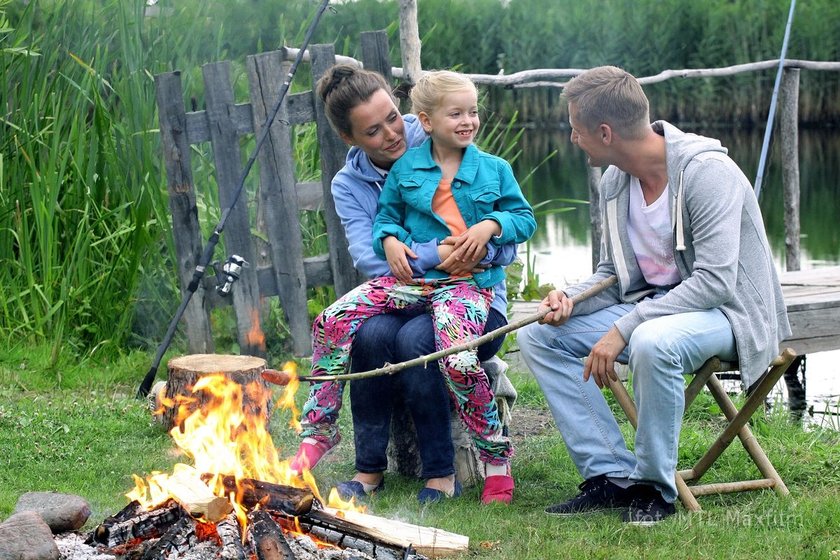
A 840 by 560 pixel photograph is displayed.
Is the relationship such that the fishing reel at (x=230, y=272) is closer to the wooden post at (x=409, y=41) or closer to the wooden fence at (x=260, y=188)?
the wooden fence at (x=260, y=188)

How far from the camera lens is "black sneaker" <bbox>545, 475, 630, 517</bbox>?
416cm

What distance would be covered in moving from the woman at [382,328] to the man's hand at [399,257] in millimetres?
19

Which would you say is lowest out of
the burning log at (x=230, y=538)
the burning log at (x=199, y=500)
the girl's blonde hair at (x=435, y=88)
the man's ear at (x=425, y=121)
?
the burning log at (x=230, y=538)

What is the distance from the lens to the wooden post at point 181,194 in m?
6.05

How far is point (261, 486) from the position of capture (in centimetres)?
362

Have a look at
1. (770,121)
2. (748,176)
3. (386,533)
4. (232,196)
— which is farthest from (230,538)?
(748,176)

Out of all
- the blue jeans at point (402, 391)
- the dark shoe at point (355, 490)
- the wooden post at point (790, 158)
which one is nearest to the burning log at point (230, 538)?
the dark shoe at point (355, 490)

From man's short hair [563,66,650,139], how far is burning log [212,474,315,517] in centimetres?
153

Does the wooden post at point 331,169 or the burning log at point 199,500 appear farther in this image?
the wooden post at point 331,169

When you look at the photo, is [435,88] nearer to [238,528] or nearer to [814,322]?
[238,528]

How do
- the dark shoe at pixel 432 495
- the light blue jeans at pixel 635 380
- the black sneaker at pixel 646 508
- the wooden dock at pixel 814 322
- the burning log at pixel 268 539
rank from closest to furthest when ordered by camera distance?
the burning log at pixel 268 539 → the light blue jeans at pixel 635 380 → the black sneaker at pixel 646 508 → the dark shoe at pixel 432 495 → the wooden dock at pixel 814 322

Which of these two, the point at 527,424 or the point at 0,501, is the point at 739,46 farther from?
the point at 0,501

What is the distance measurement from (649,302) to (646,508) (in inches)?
26.8

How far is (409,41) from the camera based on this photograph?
20.9 ft
